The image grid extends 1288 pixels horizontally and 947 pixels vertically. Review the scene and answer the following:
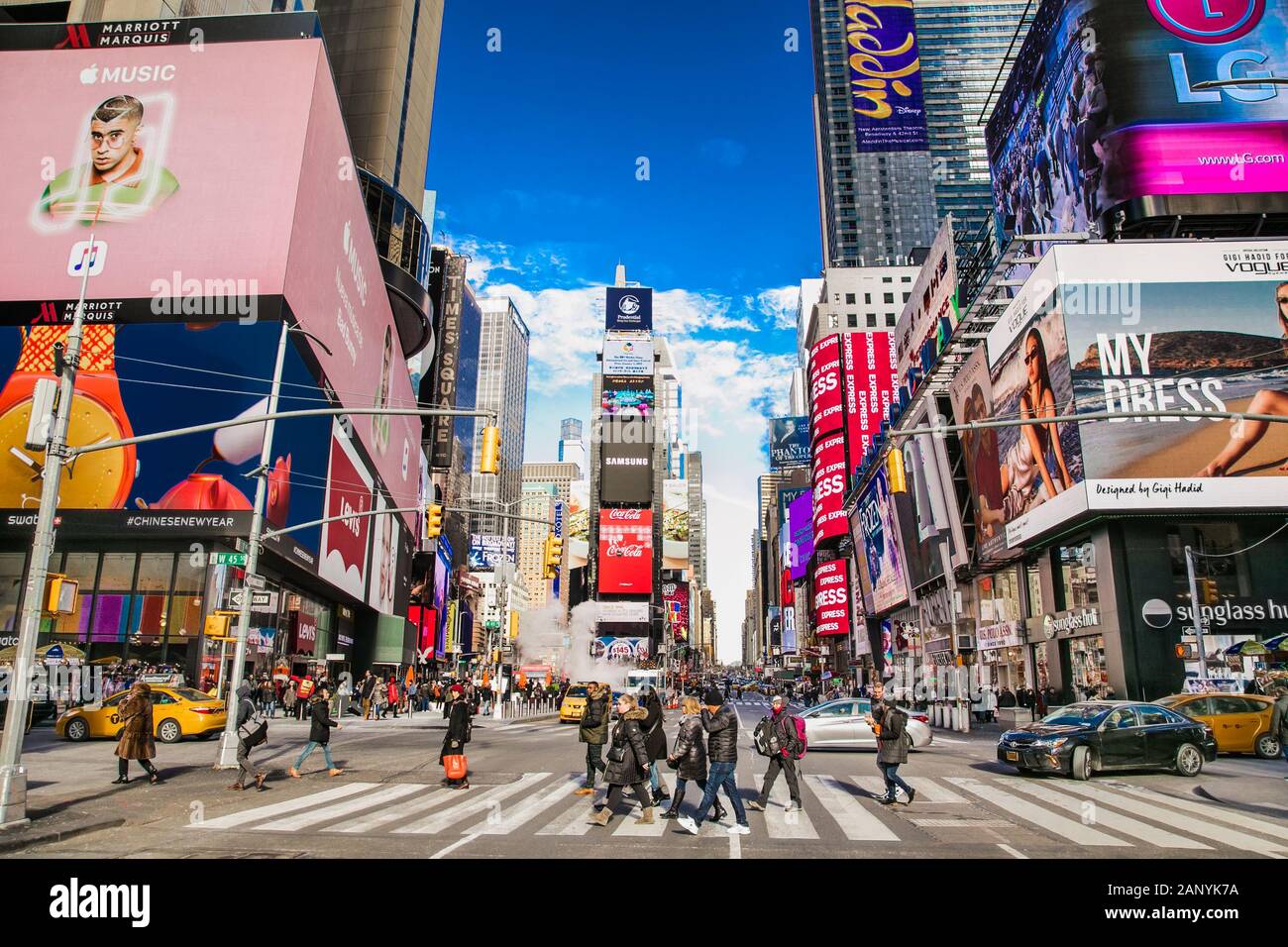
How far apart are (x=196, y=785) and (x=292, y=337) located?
24.4 meters

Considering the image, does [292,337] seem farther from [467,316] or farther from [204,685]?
[467,316]

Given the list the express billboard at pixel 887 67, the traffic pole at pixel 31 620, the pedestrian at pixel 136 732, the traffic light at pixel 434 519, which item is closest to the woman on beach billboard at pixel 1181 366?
the traffic light at pixel 434 519

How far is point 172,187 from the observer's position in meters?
33.9

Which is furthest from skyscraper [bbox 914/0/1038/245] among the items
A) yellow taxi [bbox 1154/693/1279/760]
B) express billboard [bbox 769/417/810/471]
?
yellow taxi [bbox 1154/693/1279/760]

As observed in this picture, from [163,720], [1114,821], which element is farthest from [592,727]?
[163,720]

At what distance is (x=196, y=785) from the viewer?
13469mm

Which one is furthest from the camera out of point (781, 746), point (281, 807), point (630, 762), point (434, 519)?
point (434, 519)

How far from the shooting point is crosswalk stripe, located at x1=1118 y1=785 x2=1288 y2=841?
9.96 meters

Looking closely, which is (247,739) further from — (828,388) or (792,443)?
(792,443)

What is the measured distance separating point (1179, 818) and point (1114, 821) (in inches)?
44.7

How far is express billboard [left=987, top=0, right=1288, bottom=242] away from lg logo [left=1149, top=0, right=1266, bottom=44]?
46 millimetres

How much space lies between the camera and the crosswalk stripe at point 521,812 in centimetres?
956

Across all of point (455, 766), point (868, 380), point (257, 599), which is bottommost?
point (455, 766)

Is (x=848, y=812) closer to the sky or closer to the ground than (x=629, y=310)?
closer to the ground
